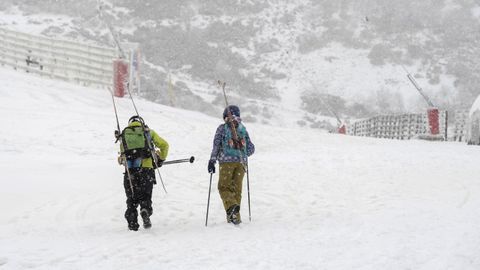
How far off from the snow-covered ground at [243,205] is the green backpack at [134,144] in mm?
1020

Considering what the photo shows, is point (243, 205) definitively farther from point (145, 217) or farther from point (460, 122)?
point (460, 122)

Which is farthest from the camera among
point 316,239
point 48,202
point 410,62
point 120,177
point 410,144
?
point 410,62

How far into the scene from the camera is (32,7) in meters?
43.1

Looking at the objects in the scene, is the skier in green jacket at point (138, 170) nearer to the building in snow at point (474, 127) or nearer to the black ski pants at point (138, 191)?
the black ski pants at point (138, 191)

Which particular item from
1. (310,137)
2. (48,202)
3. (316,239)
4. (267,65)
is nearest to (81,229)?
(48,202)

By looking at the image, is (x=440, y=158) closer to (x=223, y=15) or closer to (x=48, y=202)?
(x=48, y=202)

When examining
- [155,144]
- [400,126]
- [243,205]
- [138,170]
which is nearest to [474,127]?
[400,126]

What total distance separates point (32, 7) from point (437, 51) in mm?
34561

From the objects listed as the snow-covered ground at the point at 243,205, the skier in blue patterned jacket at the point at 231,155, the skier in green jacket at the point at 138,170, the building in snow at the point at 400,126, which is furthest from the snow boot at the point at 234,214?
the building in snow at the point at 400,126

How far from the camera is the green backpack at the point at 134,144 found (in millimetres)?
6910

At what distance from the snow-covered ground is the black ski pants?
30 cm

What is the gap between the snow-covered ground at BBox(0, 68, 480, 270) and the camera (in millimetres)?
5145

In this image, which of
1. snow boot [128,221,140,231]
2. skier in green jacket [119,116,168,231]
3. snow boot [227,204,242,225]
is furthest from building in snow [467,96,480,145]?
snow boot [128,221,140,231]

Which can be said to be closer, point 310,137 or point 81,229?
point 81,229
